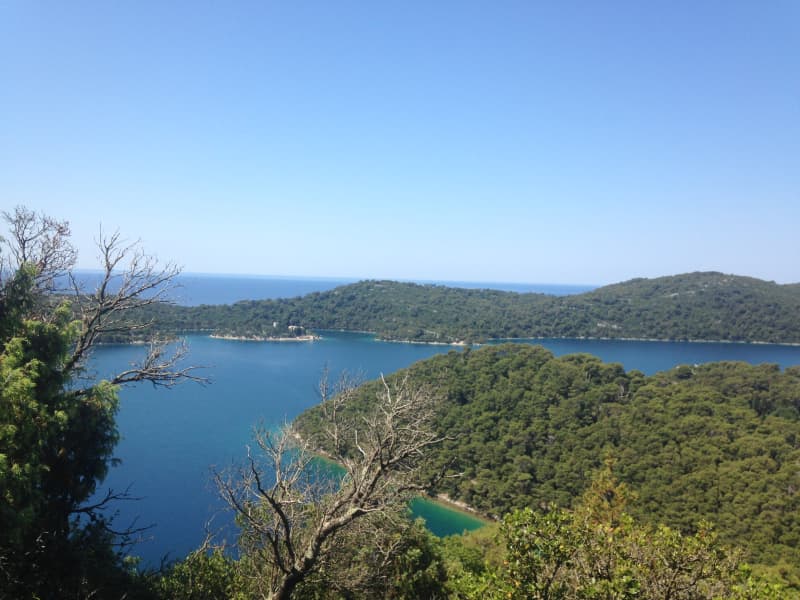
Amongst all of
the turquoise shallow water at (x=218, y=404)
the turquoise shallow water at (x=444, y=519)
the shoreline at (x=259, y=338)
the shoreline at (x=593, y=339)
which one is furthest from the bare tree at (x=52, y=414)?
the shoreline at (x=259, y=338)

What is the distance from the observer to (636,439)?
2438 cm

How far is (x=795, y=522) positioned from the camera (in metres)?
16.8

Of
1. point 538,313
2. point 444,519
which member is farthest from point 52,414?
point 538,313

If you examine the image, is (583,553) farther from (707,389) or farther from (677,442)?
(707,389)

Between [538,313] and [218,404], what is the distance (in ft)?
218

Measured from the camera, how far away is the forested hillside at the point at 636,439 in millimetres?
18469

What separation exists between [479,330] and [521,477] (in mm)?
57056

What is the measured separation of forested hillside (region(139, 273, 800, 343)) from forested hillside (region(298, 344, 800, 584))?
44.0 metres

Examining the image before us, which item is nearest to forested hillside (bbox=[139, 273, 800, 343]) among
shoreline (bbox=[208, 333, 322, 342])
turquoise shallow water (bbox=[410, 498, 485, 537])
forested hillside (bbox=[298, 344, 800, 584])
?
shoreline (bbox=[208, 333, 322, 342])

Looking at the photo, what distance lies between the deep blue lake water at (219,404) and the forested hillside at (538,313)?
4.84 meters

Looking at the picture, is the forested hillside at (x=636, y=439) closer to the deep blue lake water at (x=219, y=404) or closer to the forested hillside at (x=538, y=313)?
the deep blue lake water at (x=219, y=404)

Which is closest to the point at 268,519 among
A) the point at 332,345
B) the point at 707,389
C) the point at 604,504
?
the point at 604,504

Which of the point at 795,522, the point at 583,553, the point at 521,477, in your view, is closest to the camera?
the point at 583,553

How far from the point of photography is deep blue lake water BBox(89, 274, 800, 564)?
22609 mm
